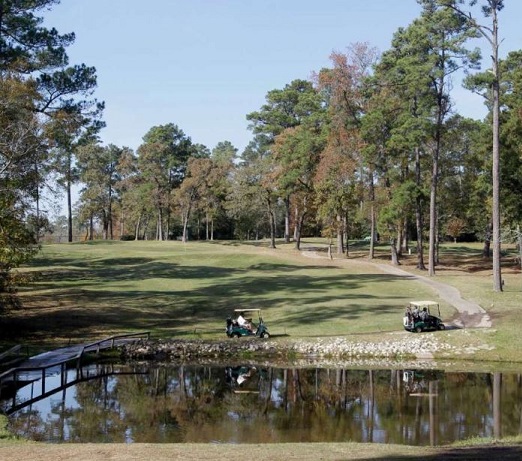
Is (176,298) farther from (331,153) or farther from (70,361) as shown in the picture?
(331,153)

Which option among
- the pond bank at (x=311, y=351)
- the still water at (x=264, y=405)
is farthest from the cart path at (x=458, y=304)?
the still water at (x=264, y=405)

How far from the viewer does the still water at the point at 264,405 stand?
16.3 metres

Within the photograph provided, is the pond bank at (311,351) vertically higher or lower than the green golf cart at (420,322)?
lower

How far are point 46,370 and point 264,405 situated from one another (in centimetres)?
1055

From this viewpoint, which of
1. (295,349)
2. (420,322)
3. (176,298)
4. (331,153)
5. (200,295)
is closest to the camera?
(295,349)

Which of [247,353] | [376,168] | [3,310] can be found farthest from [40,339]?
[376,168]

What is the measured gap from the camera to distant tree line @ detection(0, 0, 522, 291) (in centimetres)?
3244

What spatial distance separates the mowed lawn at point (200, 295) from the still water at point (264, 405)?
6.57 meters

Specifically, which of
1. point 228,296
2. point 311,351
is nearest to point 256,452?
point 311,351

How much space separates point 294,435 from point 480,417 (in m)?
5.94

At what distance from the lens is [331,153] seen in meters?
62.2

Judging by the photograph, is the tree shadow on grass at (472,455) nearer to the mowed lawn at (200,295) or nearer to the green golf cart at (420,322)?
the green golf cart at (420,322)

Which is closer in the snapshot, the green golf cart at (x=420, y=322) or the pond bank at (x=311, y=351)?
the pond bank at (x=311, y=351)

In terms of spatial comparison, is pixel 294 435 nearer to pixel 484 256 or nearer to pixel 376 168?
→ pixel 376 168
